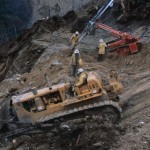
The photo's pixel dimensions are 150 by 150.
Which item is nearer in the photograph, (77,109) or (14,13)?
(77,109)

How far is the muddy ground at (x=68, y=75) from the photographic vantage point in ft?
49.8

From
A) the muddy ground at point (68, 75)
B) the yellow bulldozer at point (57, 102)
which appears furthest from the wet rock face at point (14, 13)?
the yellow bulldozer at point (57, 102)

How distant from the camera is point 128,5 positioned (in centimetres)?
3039

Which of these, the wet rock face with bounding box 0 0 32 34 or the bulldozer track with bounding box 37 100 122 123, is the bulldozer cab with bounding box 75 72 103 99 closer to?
the bulldozer track with bounding box 37 100 122 123

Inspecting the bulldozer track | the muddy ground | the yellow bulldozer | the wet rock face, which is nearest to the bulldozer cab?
the yellow bulldozer

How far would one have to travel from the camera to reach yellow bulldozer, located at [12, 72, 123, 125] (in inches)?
655

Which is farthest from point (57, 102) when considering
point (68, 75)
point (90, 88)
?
point (68, 75)

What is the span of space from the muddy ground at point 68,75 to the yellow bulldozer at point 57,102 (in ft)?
1.47

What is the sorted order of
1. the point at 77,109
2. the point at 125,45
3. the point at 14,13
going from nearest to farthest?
the point at 77,109 < the point at 125,45 < the point at 14,13

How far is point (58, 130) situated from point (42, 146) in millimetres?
955

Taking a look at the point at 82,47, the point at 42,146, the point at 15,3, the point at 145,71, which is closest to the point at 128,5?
the point at 82,47

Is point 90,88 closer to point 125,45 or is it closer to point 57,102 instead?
point 57,102

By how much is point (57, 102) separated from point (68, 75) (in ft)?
20.1

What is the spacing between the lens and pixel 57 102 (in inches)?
664
